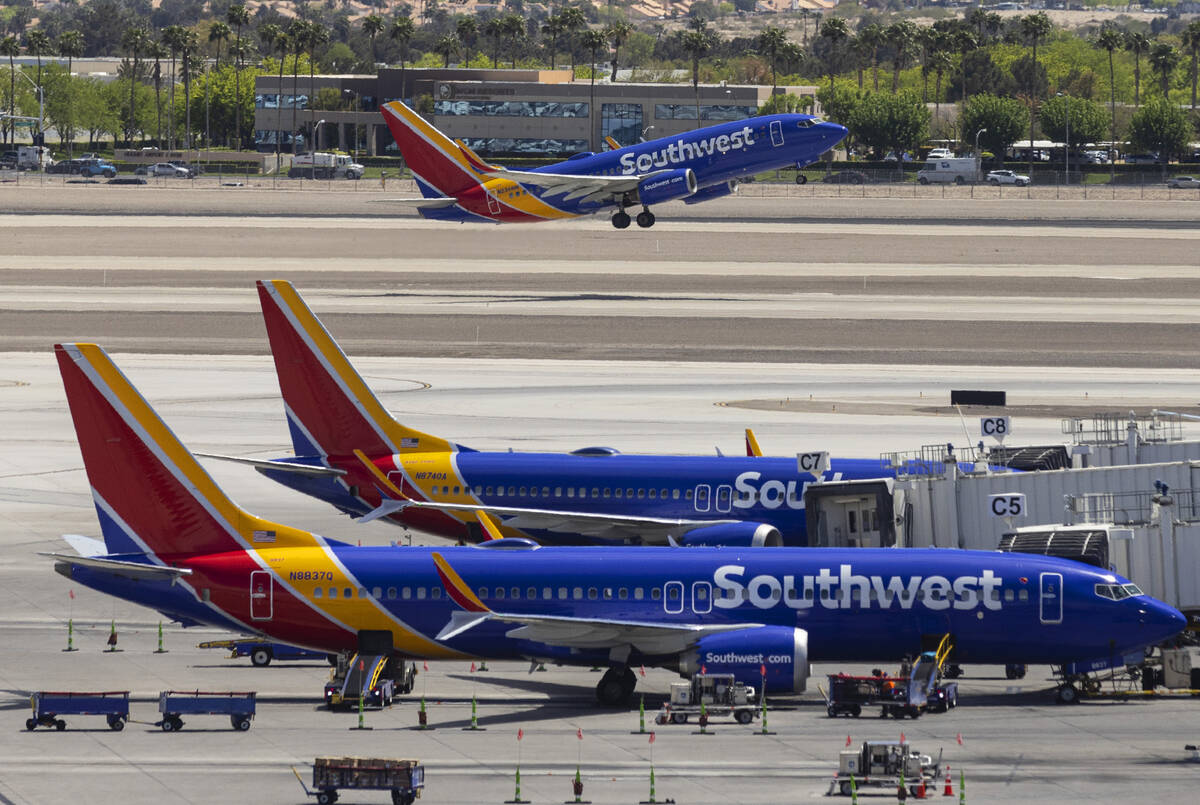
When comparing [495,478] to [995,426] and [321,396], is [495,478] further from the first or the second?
[995,426]

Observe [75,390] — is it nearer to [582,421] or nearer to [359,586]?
[359,586]

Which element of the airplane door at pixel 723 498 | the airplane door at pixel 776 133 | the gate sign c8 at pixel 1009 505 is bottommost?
the airplane door at pixel 723 498

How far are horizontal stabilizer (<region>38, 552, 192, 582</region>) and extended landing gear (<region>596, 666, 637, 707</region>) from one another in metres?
9.28

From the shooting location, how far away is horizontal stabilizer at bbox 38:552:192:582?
3819cm

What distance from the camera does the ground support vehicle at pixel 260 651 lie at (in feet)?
144

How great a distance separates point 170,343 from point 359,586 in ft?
231

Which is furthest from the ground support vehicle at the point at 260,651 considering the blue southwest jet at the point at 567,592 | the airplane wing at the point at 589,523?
the airplane wing at the point at 589,523

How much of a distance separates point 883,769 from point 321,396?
26.3m

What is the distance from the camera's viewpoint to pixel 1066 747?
115 ft

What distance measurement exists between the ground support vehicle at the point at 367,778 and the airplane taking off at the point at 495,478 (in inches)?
693

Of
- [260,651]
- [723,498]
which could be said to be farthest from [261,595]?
[723,498]

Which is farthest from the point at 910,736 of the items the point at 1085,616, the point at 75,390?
the point at 75,390

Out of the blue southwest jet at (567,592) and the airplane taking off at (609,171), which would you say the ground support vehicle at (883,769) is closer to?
the blue southwest jet at (567,592)

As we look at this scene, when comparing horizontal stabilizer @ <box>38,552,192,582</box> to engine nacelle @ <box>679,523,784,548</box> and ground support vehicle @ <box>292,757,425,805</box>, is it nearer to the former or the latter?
ground support vehicle @ <box>292,757,425,805</box>
